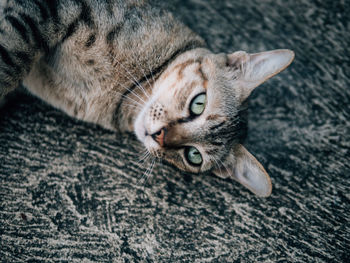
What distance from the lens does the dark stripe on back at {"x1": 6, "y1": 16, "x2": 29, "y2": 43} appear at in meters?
1.71

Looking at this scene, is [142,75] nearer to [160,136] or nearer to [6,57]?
[160,136]

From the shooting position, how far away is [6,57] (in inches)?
68.0

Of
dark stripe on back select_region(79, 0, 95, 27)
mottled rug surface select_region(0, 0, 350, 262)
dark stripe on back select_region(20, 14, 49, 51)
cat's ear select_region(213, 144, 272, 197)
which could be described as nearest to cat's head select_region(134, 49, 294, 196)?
cat's ear select_region(213, 144, 272, 197)

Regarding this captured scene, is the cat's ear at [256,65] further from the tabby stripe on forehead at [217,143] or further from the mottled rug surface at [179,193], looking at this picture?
the mottled rug surface at [179,193]

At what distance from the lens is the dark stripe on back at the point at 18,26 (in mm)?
1708

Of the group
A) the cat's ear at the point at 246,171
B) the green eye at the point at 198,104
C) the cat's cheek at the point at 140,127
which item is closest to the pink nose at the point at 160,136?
the cat's cheek at the point at 140,127

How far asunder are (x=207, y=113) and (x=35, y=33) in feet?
3.74

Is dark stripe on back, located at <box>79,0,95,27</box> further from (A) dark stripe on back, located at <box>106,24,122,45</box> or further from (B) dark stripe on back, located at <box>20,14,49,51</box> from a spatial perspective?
(B) dark stripe on back, located at <box>20,14,49,51</box>

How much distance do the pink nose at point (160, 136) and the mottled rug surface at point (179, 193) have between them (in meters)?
0.30

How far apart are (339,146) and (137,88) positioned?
1602 millimetres

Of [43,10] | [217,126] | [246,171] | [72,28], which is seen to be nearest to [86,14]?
[72,28]

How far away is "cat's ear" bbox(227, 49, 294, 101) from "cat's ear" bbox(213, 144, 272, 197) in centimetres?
39

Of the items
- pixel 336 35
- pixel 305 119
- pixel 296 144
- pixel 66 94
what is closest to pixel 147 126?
pixel 66 94

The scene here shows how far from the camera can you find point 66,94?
82.0 inches
